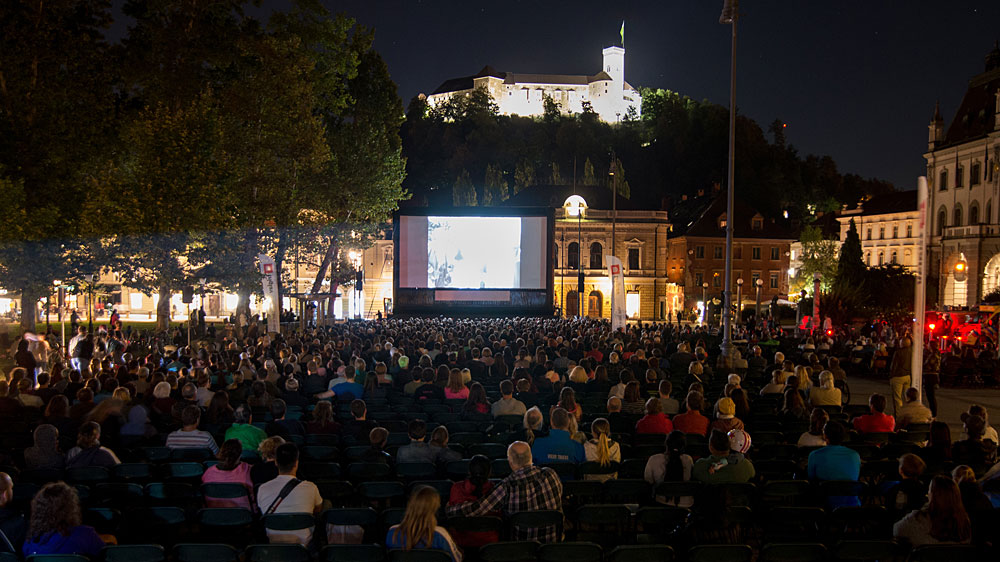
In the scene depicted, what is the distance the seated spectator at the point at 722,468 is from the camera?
5934 millimetres

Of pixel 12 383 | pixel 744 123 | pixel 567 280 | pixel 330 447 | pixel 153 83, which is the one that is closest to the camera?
pixel 330 447

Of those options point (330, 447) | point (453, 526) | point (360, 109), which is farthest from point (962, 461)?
point (360, 109)

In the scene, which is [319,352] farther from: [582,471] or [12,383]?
[582,471]

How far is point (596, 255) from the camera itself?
192 ft

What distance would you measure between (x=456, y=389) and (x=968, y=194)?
183 ft

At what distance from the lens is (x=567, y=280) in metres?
56.8

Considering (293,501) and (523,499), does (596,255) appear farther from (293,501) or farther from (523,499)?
(293,501)

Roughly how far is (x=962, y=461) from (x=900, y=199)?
7403cm

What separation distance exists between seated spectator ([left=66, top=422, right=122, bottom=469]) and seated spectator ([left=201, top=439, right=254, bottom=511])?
4.28 feet

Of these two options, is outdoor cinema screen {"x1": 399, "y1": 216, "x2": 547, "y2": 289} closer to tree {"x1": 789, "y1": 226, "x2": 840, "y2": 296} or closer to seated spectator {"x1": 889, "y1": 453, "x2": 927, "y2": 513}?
seated spectator {"x1": 889, "y1": 453, "x2": 927, "y2": 513}

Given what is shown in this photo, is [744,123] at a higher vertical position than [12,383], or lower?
higher

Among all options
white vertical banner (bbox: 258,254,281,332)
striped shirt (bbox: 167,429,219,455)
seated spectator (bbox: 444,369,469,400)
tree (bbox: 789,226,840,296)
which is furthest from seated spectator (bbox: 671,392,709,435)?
tree (bbox: 789,226,840,296)

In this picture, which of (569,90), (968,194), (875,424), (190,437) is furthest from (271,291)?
(569,90)

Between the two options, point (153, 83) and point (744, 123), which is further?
point (744, 123)
